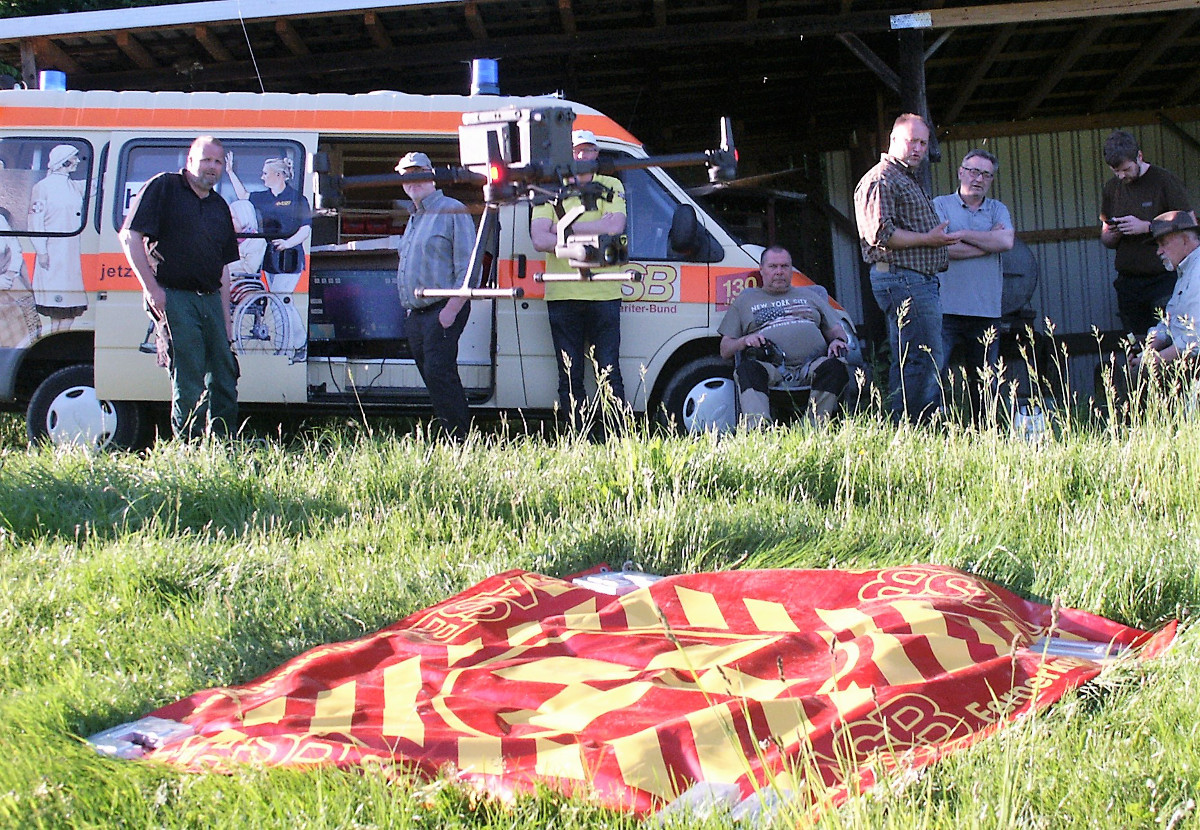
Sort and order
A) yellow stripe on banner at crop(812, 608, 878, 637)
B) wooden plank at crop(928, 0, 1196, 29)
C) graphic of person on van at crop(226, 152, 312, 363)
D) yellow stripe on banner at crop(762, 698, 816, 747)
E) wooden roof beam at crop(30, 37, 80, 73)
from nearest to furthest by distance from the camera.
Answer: yellow stripe on banner at crop(762, 698, 816, 747), yellow stripe on banner at crop(812, 608, 878, 637), graphic of person on van at crop(226, 152, 312, 363), wooden plank at crop(928, 0, 1196, 29), wooden roof beam at crop(30, 37, 80, 73)

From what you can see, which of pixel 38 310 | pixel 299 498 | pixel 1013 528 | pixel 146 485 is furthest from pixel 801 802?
pixel 38 310

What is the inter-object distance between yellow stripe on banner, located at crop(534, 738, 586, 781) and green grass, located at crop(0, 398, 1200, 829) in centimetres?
11

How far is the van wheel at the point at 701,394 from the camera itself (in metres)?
7.45

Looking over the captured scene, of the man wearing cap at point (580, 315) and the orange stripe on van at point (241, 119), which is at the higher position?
the orange stripe on van at point (241, 119)

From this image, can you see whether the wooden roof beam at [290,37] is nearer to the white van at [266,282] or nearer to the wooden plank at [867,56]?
the white van at [266,282]

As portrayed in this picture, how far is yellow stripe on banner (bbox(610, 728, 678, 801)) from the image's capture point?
252 cm

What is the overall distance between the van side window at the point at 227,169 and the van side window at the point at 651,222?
210 cm

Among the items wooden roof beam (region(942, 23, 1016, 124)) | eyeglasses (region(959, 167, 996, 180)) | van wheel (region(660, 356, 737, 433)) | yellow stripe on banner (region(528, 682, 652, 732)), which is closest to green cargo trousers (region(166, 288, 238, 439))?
van wheel (region(660, 356, 737, 433))

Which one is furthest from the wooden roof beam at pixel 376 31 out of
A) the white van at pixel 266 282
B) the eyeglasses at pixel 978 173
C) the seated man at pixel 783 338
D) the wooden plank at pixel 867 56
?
the eyeglasses at pixel 978 173

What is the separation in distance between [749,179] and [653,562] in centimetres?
823

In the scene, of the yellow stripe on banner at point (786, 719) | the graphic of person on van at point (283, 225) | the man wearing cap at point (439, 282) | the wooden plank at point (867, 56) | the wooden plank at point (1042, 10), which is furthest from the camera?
the wooden plank at point (867, 56)

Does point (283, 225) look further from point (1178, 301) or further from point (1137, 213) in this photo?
point (1137, 213)

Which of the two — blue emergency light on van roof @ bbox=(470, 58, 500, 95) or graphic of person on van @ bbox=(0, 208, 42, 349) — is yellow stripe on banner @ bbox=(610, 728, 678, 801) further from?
graphic of person on van @ bbox=(0, 208, 42, 349)

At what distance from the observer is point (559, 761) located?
2.64 m
